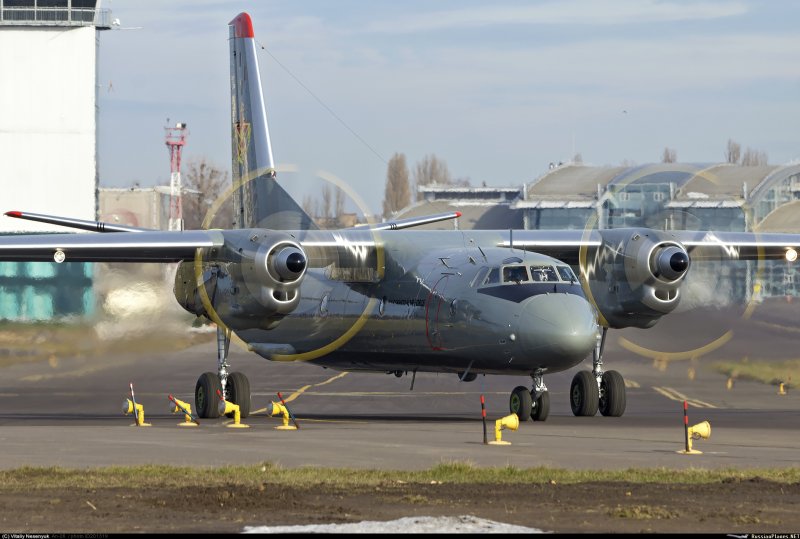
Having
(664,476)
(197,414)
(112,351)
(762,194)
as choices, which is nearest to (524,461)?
(664,476)

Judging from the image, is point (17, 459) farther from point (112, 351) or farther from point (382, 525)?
point (112, 351)

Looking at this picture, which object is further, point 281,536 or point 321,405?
point 321,405

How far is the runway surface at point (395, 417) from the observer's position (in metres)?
18.0

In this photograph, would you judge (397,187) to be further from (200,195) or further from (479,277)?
(479,277)

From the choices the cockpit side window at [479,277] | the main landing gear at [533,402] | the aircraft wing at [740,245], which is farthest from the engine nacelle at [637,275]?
the cockpit side window at [479,277]

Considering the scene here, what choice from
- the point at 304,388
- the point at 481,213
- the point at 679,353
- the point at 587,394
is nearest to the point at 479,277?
the point at 587,394

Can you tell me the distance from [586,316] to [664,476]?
764 cm

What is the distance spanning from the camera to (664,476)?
15602mm

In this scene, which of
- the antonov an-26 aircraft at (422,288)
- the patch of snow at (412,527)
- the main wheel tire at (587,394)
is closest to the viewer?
the patch of snow at (412,527)

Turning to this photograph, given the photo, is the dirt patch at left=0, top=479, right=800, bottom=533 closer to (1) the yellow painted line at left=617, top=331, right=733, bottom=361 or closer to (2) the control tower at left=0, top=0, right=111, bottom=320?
(1) the yellow painted line at left=617, top=331, right=733, bottom=361

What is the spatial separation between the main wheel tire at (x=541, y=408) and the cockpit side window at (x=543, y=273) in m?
2.18

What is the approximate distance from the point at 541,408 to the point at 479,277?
2.63 metres

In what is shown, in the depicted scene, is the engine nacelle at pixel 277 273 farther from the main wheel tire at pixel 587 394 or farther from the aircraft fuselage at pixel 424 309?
the main wheel tire at pixel 587 394

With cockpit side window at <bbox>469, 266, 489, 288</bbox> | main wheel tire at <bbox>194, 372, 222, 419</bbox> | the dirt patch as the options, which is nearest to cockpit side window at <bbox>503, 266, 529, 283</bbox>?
cockpit side window at <bbox>469, 266, 489, 288</bbox>
